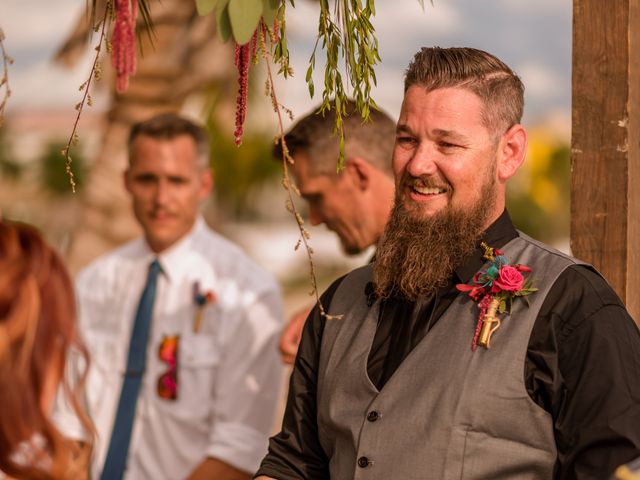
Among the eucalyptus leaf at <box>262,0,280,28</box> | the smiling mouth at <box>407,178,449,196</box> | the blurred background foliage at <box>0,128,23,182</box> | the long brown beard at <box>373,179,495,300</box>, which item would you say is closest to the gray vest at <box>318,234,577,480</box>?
the long brown beard at <box>373,179,495,300</box>

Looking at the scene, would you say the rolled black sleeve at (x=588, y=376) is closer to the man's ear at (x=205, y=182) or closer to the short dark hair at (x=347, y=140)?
the short dark hair at (x=347, y=140)

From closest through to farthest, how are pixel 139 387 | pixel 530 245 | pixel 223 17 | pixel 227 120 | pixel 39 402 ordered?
pixel 39 402 < pixel 223 17 < pixel 530 245 < pixel 139 387 < pixel 227 120

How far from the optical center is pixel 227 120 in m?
13.7

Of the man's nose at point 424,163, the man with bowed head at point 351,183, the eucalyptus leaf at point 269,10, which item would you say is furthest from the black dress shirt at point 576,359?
the man with bowed head at point 351,183

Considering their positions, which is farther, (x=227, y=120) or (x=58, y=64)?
(x=227, y=120)

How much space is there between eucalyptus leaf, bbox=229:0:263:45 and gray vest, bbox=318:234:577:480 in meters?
1.00

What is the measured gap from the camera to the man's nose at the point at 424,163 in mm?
3223

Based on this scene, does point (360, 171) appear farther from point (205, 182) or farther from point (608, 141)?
point (608, 141)

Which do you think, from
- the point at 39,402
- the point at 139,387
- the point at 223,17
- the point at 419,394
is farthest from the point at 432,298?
the point at 139,387

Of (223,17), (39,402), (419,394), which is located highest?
(223,17)

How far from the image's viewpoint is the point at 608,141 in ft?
11.3

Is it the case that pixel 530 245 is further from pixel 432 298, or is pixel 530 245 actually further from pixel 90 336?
pixel 90 336

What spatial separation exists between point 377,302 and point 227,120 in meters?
10.6

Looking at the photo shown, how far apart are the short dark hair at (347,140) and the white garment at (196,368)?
0.82 m
